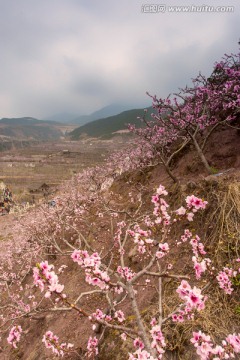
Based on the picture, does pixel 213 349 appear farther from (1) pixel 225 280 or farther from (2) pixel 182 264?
(2) pixel 182 264

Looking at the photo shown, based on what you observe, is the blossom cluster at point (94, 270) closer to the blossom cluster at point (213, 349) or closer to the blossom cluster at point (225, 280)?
the blossom cluster at point (213, 349)

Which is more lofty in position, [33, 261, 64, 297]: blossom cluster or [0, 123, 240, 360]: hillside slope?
[33, 261, 64, 297]: blossom cluster

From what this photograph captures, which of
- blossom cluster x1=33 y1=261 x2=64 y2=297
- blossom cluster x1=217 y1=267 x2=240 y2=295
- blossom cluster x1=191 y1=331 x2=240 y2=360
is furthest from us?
blossom cluster x1=217 y1=267 x2=240 y2=295

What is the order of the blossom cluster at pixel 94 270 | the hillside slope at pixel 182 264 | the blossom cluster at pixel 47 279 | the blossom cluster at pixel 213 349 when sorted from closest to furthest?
the blossom cluster at pixel 47 279 < the blossom cluster at pixel 213 349 < the blossom cluster at pixel 94 270 < the hillside slope at pixel 182 264

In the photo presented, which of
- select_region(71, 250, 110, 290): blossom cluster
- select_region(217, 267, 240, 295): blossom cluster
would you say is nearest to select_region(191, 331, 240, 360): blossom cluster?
Result: select_region(217, 267, 240, 295): blossom cluster

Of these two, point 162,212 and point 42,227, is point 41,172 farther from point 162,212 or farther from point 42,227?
point 162,212

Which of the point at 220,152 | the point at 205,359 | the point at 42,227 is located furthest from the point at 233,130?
the point at 42,227

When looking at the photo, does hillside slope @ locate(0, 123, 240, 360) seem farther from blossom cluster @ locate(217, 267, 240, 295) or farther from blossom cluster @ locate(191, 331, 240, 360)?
blossom cluster @ locate(191, 331, 240, 360)

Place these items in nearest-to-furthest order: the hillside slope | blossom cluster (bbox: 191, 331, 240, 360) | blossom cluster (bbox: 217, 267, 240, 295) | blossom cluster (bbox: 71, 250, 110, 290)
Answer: blossom cluster (bbox: 191, 331, 240, 360), blossom cluster (bbox: 71, 250, 110, 290), blossom cluster (bbox: 217, 267, 240, 295), the hillside slope

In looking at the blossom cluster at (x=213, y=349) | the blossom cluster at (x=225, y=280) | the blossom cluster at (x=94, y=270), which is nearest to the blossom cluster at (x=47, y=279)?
the blossom cluster at (x=94, y=270)

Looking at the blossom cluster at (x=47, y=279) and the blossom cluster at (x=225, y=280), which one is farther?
the blossom cluster at (x=225, y=280)

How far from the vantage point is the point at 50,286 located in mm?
2889

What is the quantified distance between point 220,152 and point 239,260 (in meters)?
6.80

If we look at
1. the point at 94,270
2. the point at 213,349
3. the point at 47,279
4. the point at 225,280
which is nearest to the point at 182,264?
the point at 225,280
